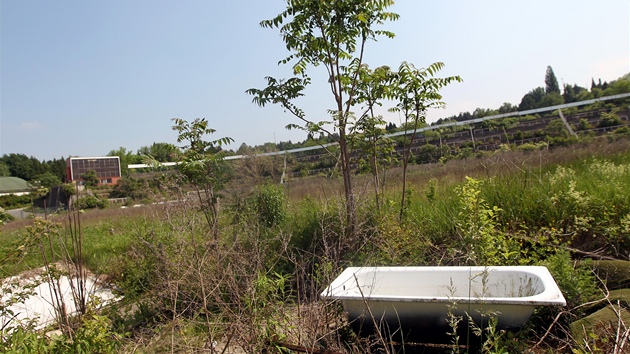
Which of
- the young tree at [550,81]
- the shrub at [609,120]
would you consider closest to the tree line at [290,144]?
the young tree at [550,81]

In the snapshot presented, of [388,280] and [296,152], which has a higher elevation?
[296,152]

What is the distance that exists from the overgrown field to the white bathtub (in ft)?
0.47

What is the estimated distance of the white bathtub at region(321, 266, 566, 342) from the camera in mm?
2482

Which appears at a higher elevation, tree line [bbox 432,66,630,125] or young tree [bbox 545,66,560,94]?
young tree [bbox 545,66,560,94]

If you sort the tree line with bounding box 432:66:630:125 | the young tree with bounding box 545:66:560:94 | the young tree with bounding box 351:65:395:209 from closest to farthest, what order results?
the young tree with bounding box 351:65:395:209
the tree line with bounding box 432:66:630:125
the young tree with bounding box 545:66:560:94

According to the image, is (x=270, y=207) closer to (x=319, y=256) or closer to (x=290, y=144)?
(x=319, y=256)

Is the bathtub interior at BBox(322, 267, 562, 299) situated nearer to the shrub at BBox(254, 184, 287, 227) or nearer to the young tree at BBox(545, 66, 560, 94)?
the shrub at BBox(254, 184, 287, 227)

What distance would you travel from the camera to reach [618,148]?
7.34m

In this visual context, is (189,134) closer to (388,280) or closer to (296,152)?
(388,280)

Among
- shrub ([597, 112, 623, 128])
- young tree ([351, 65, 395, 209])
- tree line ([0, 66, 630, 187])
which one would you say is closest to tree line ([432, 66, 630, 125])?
tree line ([0, 66, 630, 187])

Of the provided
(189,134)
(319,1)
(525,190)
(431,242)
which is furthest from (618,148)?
(189,134)

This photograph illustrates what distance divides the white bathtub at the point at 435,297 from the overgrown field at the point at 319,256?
0.14 metres

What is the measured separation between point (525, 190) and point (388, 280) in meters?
2.41

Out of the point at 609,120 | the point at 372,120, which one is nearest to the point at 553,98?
the point at 609,120
